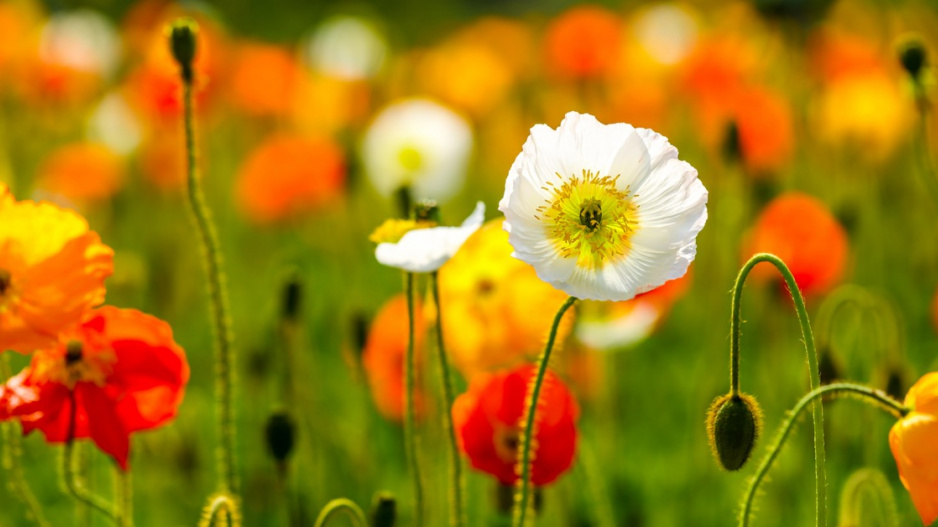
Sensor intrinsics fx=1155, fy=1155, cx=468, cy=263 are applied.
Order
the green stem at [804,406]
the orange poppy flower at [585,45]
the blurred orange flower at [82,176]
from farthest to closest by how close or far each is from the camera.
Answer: the orange poppy flower at [585,45], the blurred orange flower at [82,176], the green stem at [804,406]

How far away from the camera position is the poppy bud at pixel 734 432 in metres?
1.32

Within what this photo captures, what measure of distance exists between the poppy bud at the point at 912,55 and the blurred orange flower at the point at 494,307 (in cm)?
78

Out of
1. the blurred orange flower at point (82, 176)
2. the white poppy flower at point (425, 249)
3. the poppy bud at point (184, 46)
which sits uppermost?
the blurred orange flower at point (82, 176)

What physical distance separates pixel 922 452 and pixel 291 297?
1.05 m

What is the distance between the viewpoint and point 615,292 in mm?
1259

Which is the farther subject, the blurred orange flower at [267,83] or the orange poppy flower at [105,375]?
the blurred orange flower at [267,83]

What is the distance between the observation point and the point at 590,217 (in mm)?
1355

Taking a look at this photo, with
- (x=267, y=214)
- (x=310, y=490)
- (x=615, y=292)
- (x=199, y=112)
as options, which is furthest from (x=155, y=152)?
(x=615, y=292)

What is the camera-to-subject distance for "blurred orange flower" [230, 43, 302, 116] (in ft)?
16.1

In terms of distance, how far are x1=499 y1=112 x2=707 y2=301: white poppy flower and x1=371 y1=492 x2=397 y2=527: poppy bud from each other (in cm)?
42

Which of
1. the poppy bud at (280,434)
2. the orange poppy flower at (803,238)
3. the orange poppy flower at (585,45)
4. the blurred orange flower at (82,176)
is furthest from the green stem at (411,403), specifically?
the orange poppy flower at (585,45)

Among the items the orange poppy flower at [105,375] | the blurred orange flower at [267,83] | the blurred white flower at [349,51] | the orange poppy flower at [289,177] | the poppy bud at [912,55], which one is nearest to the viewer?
the orange poppy flower at [105,375]

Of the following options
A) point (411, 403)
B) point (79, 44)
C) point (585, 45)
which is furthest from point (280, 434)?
point (79, 44)

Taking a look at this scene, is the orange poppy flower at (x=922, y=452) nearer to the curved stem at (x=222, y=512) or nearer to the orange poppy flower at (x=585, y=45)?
the curved stem at (x=222, y=512)
